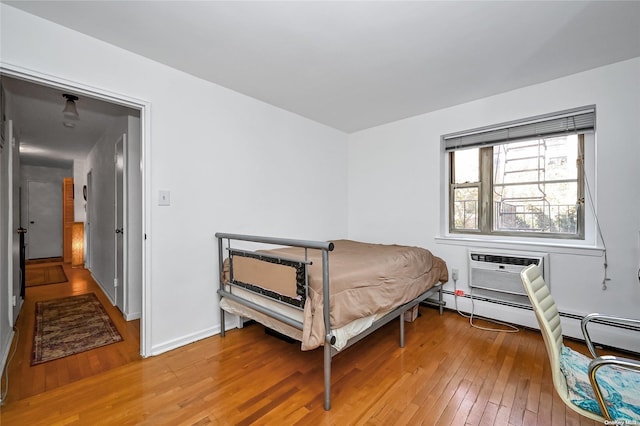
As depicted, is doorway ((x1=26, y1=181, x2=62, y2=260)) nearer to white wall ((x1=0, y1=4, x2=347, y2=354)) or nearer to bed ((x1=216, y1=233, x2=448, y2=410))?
white wall ((x1=0, y1=4, x2=347, y2=354))

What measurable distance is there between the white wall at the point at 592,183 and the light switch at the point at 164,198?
2495 millimetres

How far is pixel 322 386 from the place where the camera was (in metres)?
1.76

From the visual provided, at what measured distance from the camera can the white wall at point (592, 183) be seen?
7.11ft

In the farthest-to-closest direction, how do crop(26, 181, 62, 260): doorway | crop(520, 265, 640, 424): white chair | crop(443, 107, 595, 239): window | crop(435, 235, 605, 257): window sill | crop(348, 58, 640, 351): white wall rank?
crop(26, 181, 62, 260): doorway, crop(443, 107, 595, 239): window, crop(435, 235, 605, 257): window sill, crop(348, 58, 640, 351): white wall, crop(520, 265, 640, 424): white chair

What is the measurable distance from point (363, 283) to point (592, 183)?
227 cm

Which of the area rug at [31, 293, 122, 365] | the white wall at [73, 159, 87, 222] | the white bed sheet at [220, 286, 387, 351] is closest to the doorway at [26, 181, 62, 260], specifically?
the white wall at [73, 159, 87, 222]

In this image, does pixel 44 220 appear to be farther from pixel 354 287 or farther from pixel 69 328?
pixel 354 287

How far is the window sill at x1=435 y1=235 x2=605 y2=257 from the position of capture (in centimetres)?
233

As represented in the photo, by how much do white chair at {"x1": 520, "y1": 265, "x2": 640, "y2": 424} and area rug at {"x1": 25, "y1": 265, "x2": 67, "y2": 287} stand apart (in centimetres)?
589

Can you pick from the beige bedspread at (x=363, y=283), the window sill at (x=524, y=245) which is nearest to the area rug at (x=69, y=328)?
the beige bedspread at (x=363, y=283)

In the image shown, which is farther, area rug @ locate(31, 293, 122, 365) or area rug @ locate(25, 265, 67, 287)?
area rug @ locate(25, 265, 67, 287)

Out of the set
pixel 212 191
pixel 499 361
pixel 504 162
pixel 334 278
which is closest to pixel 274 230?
pixel 212 191

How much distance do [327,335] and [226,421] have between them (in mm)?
682

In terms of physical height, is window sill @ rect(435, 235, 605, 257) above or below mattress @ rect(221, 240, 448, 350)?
above
